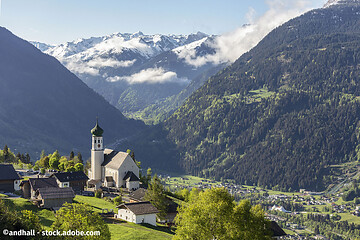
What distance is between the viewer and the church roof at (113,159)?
500ft

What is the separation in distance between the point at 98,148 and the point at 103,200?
36819 mm

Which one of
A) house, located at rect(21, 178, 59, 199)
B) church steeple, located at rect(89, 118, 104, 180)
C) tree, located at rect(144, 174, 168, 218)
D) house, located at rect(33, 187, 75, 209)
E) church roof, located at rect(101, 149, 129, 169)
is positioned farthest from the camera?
church steeple, located at rect(89, 118, 104, 180)

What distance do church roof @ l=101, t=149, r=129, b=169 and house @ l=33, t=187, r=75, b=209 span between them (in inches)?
2017

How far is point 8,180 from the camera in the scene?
11556 cm

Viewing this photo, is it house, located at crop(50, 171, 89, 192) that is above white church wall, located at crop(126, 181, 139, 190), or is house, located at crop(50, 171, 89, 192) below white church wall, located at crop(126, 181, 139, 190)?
above

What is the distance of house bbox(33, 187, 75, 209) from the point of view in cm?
9612

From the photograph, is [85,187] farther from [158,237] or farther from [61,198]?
[158,237]

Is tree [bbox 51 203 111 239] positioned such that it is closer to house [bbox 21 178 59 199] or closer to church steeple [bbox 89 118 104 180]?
house [bbox 21 178 59 199]

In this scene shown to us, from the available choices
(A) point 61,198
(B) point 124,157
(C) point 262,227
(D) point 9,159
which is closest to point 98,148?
(B) point 124,157

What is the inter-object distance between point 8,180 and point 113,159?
156ft

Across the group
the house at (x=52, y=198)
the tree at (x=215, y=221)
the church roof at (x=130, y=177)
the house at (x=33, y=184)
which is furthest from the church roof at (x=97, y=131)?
the tree at (x=215, y=221)

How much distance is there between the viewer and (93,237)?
2138 inches

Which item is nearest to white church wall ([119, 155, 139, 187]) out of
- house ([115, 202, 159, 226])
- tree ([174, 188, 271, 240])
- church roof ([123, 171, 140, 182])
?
church roof ([123, 171, 140, 182])

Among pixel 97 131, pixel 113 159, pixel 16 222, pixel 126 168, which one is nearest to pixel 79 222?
pixel 16 222
